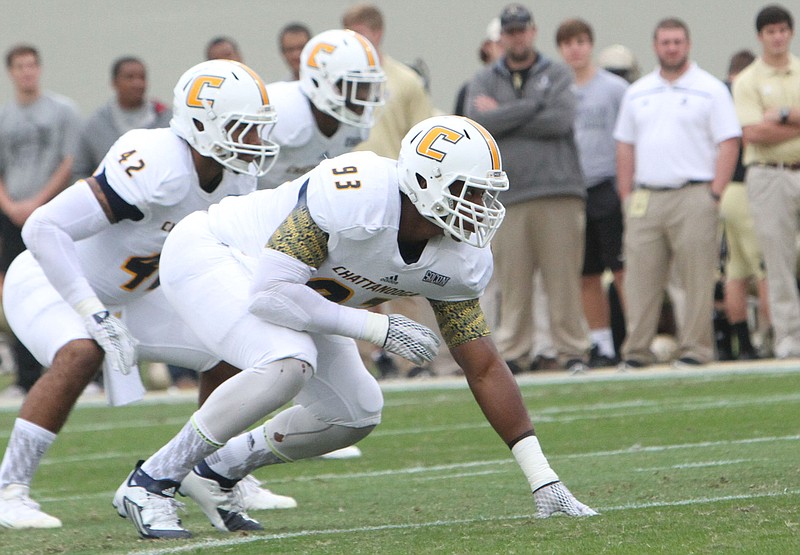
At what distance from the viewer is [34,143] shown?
32.8 feet

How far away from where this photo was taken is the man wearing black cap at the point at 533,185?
923cm

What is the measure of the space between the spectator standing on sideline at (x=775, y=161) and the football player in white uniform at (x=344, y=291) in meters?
5.05

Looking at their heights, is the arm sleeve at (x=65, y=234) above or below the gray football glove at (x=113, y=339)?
above

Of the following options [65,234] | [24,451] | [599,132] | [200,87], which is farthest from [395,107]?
[24,451]

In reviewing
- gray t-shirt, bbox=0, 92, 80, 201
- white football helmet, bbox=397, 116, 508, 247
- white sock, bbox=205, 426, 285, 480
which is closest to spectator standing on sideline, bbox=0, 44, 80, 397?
gray t-shirt, bbox=0, 92, 80, 201

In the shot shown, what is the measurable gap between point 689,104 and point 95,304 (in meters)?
5.03

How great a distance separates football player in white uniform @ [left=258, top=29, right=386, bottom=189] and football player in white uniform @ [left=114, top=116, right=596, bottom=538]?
5.79 ft

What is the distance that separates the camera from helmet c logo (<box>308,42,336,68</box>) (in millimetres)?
6723

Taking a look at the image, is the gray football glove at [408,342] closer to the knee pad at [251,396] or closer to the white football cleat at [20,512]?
the knee pad at [251,396]

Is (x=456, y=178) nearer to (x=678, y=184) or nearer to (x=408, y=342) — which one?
(x=408, y=342)

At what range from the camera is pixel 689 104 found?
9297 mm

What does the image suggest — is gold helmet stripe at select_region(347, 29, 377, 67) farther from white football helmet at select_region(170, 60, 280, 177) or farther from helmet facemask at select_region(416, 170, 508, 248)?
helmet facemask at select_region(416, 170, 508, 248)

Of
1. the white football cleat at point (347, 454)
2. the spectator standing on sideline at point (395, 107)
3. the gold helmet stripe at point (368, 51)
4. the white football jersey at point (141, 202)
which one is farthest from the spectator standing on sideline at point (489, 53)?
the white football jersey at point (141, 202)

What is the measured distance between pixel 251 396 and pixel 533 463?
87 centimetres
